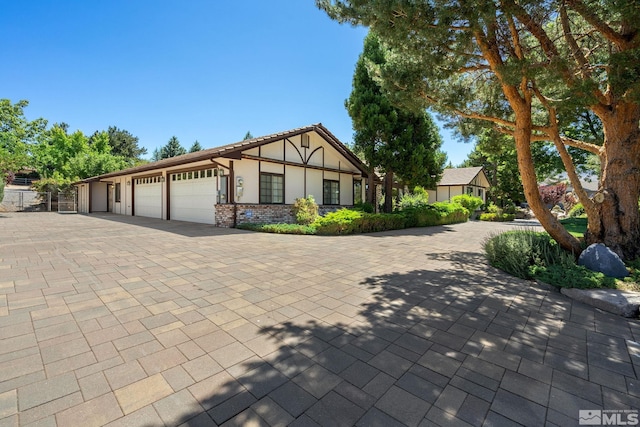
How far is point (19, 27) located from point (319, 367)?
14859mm

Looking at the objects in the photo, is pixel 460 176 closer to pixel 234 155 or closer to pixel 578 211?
pixel 578 211

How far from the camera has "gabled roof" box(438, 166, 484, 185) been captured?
28797 millimetres

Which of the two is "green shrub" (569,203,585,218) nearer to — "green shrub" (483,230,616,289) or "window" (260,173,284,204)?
"green shrub" (483,230,616,289)

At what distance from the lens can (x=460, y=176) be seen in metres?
30.3

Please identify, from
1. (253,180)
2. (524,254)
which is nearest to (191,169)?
(253,180)

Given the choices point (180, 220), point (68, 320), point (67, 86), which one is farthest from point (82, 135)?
point (68, 320)

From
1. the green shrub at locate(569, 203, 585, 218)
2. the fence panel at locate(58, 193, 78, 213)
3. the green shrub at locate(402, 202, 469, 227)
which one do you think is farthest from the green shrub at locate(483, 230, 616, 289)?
the fence panel at locate(58, 193, 78, 213)

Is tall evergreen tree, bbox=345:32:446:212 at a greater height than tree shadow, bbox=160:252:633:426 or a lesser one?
greater

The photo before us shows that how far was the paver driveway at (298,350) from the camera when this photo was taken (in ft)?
5.86

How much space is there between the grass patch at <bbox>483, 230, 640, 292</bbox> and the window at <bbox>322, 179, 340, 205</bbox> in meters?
10.5

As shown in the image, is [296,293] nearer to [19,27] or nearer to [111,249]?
[111,249]

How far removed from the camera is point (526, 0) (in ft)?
14.0

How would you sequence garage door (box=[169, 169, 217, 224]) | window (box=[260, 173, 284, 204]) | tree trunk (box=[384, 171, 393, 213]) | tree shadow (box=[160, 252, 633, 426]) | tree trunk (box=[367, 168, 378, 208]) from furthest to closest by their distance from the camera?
tree trunk (box=[367, 168, 378, 208]), tree trunk (box=[384, 171, 393, 213]), window (box=[260, 173, 284, 204]), garage door (box=[169, 169, 217, 224]), tree shadow (box=[160, 252, 633, 426])

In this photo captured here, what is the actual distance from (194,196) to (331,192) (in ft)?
24.4
